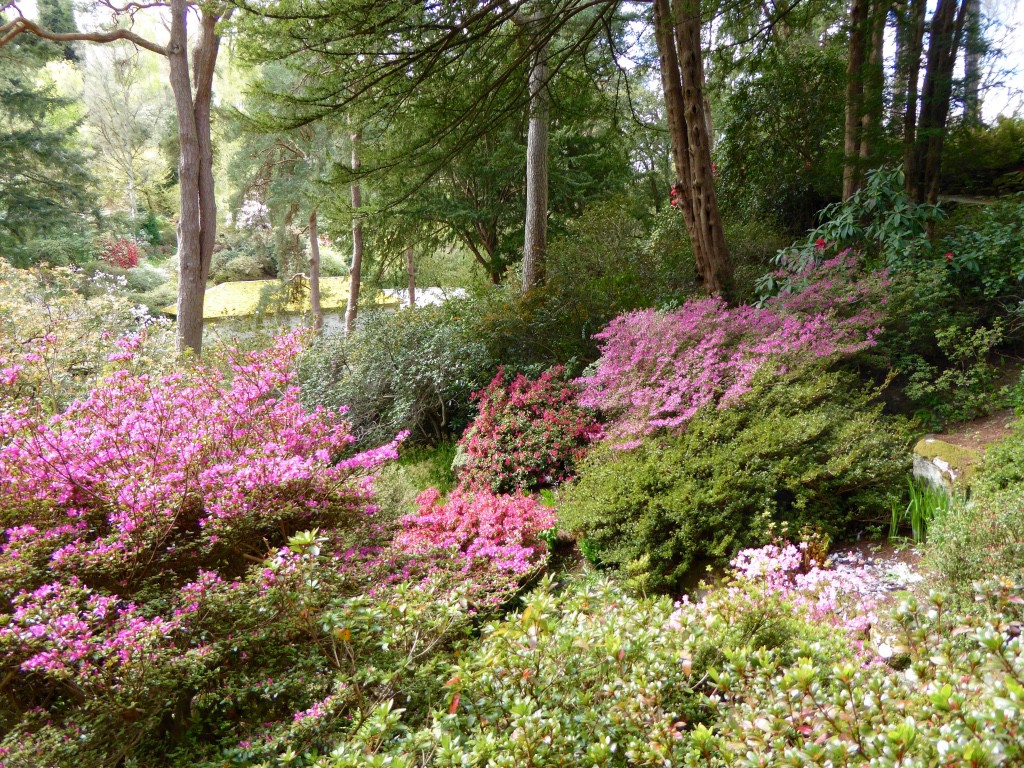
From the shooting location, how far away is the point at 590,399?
4.88 metres

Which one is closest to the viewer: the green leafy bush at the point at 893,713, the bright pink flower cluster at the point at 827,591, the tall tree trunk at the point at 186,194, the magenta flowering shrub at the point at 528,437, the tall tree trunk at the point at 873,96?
the green leafy bush at the point at 893,713

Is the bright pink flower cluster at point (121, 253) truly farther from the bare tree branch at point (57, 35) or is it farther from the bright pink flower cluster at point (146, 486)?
the bright pink flower cluster at point (146, 486)

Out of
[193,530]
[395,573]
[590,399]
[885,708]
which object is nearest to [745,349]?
[590,399]

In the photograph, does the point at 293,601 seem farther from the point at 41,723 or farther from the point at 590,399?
the point at 590,399

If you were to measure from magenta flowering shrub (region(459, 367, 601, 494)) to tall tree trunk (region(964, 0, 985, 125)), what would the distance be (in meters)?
5.24

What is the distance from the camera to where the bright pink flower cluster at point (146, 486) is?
2645mm

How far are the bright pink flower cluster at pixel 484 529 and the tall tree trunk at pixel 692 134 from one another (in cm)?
294

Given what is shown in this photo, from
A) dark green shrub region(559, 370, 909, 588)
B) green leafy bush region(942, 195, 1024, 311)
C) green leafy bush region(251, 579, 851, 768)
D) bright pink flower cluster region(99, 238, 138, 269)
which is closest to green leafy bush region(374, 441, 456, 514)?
dark green shrub region(559, 370, 909, 588)

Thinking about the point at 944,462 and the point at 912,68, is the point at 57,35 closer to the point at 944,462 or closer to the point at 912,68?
the point at 912,68

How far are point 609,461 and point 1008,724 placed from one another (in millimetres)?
3179

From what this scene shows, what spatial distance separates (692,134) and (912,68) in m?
2.64

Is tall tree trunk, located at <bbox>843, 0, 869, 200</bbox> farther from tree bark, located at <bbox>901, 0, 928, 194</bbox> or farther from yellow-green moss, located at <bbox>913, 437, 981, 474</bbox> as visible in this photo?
yellow-green moss, located at <bbox>913, 437, 981, 474</bbox>

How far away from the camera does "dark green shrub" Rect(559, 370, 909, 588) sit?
3334 millimetres

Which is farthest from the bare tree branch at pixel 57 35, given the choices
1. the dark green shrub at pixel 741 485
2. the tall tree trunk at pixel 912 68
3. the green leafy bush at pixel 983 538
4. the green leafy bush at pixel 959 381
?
the green leafy bush at pixel 983 538
